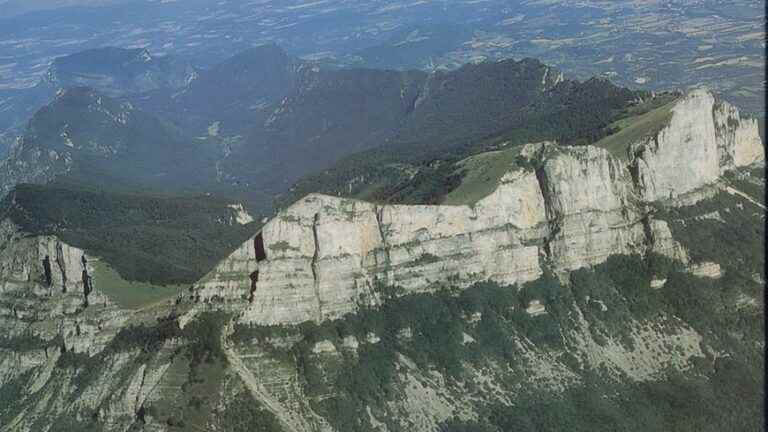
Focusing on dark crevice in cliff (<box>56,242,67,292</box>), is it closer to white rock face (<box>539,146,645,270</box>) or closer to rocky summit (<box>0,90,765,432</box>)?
rocky summit (<box>0,90,765,432</box>)

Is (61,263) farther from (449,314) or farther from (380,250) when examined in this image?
(449,314)

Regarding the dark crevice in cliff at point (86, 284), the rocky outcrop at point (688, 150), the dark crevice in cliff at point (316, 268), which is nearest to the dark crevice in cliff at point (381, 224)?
the dark crevice in cliff at point (316, 268)

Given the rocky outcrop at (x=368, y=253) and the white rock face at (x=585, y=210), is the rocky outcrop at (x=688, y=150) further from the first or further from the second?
the rocky outcrop at (x=368, y=253)

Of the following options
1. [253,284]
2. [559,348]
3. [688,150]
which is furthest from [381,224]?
[688,150]

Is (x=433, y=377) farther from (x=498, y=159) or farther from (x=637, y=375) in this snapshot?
(x=498, y=159)

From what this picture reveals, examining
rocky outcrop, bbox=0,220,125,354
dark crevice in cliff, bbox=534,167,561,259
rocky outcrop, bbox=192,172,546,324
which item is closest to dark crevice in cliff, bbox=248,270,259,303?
rocky outcrop, bbox=192,172,546,324
